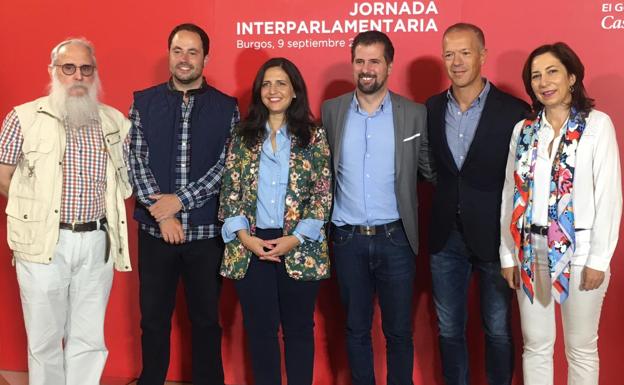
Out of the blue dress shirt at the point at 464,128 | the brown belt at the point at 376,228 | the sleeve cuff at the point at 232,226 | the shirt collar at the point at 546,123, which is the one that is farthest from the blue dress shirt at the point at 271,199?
the shirt collar at the point at 546,123

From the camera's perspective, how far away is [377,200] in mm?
3010

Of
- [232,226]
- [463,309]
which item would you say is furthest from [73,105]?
[463,309]

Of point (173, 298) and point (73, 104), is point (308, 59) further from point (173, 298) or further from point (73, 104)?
point (173, 298)

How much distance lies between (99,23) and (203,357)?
6.50 ft

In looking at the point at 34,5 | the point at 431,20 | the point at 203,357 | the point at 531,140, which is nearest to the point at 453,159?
the point at 531,140

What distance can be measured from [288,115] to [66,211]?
Answer: 1.05 meters

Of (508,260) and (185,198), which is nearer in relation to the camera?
(508,260)

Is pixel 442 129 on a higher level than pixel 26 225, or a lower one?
higher

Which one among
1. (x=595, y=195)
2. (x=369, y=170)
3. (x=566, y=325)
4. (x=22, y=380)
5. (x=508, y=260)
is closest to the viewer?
(x=595, y=195)

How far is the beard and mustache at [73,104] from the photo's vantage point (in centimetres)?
296

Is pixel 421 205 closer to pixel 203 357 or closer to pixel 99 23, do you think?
pixel 203 357

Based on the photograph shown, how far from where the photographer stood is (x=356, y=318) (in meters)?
3.09

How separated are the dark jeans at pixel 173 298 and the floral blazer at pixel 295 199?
0.23m

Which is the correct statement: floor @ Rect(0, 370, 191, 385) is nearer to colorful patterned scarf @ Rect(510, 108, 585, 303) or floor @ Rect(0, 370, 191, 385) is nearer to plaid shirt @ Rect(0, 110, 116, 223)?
plaid shirt @ Rect(0, 110, 116, 223)
